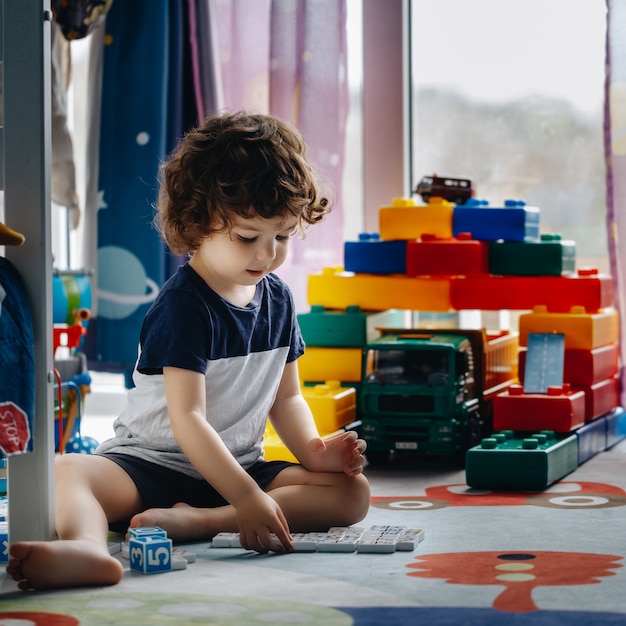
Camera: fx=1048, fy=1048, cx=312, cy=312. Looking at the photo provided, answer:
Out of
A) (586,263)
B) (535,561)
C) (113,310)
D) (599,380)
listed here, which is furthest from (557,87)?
(535,561)

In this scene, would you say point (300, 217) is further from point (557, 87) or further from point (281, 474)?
point (557, 87)

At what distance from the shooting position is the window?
2.10 m

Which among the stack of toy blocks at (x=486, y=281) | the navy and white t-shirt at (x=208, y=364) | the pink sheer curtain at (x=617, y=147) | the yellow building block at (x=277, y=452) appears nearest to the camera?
the navy and white t-shirt at (x=208, y=364)

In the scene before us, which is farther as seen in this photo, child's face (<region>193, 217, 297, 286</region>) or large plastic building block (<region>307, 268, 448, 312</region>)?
large plastic building block (<region>307, 268, 448, 312</region>)

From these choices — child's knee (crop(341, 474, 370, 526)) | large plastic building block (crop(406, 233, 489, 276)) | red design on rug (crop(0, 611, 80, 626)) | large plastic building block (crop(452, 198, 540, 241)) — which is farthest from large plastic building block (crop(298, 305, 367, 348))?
red design on rug (crop(0, 611, 80, 626))

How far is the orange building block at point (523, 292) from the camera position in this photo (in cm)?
170

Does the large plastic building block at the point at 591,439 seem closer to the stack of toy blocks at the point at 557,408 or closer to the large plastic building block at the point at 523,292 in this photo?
the stack of toy blocks at the point at 557,408

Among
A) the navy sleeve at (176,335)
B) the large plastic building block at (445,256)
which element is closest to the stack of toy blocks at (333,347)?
the large plastic building block at (445,256)

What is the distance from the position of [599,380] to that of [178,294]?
0.84m

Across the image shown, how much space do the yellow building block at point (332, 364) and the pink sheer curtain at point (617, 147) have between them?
485mm

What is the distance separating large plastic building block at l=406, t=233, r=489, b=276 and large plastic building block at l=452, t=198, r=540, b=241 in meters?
0.02

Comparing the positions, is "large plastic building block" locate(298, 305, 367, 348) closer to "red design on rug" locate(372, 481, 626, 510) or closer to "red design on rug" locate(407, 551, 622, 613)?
"red design on rug" locate(372, 481, 626, 510)

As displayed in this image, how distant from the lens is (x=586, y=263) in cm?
212

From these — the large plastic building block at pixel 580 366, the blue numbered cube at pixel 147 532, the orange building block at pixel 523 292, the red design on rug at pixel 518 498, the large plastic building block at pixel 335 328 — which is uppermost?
the orange building block at pixel 523 292
